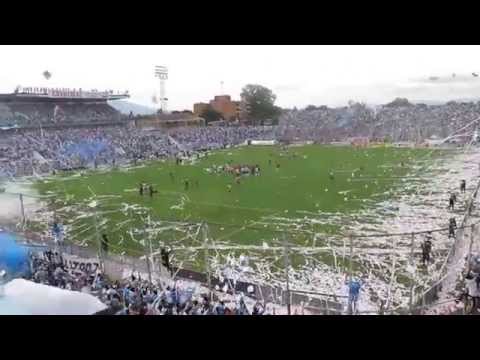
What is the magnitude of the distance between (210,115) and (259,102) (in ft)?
2.71

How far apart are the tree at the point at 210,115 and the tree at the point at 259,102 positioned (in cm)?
46

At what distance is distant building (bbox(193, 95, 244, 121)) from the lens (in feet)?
22.6

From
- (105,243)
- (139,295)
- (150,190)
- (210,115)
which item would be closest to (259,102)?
(210,115)

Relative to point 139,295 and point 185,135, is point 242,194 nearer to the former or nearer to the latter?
point 185,135

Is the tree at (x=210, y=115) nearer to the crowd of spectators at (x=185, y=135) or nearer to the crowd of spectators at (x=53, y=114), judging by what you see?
the crowd of spectators at (x=185, y=135)

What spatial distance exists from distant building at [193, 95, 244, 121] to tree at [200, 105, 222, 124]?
4cm

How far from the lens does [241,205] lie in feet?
29.8

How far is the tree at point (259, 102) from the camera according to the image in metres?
6.40

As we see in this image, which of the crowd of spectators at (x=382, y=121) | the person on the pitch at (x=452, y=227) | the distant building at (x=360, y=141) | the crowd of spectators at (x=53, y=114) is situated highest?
the crowd of spectators at (x=53, y=114)

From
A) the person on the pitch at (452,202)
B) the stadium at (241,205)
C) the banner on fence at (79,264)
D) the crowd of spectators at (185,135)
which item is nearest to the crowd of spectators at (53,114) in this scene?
the stadium at (241,205)

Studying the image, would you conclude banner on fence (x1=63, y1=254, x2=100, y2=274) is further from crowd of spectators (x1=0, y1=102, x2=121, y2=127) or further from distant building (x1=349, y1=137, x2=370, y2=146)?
distant building (x1=349, y1=137, x2=370, y2=146)
